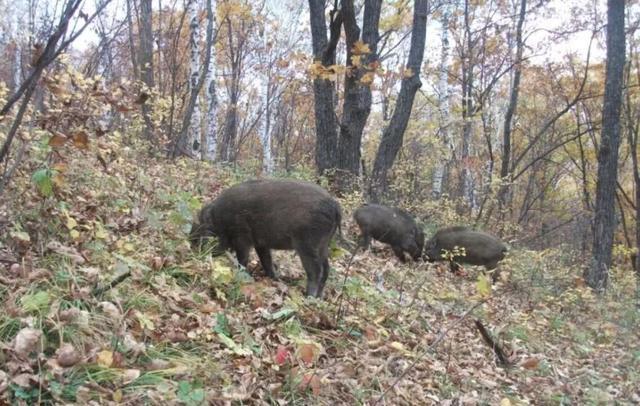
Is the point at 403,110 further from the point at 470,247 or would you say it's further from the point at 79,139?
the point at 79,139

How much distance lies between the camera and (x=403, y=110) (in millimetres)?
12414

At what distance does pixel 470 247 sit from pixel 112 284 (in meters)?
8.51

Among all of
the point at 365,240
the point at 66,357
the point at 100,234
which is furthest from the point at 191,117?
the point at 66,357

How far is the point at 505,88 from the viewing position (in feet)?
99.5

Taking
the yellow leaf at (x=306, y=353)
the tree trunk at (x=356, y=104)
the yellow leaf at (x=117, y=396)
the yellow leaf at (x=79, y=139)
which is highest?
the tree trunk at (x=356, y=104)

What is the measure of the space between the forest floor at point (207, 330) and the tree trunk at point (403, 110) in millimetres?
4749

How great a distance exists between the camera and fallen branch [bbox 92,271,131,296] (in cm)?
400

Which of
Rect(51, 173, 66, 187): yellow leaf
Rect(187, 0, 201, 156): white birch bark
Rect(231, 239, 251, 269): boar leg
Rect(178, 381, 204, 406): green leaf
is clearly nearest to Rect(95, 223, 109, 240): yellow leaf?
Rect(51, 173, 66, 187): yellow leaf

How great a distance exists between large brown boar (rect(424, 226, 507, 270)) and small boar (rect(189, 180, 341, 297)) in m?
5.50

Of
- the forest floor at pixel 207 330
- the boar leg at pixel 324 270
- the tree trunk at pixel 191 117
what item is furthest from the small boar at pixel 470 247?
the tree trunk at pixel 191 117

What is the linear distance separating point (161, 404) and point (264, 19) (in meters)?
20.6

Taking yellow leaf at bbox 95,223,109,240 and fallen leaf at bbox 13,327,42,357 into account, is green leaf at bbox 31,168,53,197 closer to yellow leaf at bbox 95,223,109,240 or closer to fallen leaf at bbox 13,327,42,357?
yellow leaf at bbox 95,223,109,240

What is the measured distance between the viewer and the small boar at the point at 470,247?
1137 cm

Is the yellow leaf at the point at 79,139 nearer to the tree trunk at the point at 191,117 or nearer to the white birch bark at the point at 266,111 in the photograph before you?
the tree trunk at the point at 191,117
